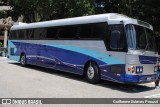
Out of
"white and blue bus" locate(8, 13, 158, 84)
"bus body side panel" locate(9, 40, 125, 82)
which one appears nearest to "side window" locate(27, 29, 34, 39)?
"bus body side panel" locate(9, 40, 125, 82)

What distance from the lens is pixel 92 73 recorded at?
13461 mm

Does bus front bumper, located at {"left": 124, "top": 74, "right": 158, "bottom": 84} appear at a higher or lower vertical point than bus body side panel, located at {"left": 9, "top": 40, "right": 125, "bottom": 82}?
lower

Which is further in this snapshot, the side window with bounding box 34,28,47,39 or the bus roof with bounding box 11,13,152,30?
the side window with bounding box 34,28,47,39

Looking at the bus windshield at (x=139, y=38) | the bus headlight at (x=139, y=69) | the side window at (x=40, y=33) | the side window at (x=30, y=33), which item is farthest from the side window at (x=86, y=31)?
the side window at (x=30, y=33)

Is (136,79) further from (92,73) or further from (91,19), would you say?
(91,19)

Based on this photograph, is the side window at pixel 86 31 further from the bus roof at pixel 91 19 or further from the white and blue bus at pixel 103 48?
the bus roof at pixel 91 19

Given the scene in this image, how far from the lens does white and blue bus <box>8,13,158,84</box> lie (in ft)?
38.7

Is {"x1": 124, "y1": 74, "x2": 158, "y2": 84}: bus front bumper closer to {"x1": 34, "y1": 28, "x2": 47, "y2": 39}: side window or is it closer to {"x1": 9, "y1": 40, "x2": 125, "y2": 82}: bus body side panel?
{"x1": 9, "y1": 40, "x2": 125, "y2": 82}: bus body side panel

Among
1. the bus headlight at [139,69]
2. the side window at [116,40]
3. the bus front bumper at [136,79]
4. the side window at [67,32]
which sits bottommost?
the bus front bumper at [136,79]

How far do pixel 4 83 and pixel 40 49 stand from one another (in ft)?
19.5

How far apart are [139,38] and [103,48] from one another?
1665 mm

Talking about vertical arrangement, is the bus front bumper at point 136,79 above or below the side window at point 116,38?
below

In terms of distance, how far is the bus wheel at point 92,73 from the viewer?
13.2 meters

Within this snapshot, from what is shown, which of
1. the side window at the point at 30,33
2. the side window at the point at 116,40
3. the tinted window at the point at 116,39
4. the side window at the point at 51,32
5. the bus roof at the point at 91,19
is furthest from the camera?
the side window at the point at 30,33
